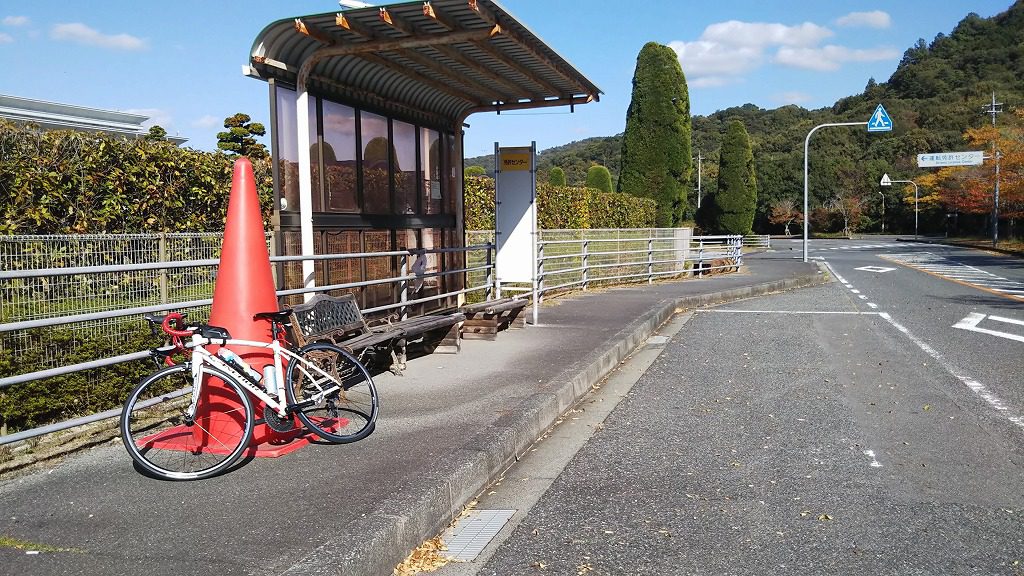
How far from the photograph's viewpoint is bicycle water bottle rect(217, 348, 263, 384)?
4949mm

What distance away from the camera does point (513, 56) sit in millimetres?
9242

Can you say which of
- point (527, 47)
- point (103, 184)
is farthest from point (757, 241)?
point (103, 184)

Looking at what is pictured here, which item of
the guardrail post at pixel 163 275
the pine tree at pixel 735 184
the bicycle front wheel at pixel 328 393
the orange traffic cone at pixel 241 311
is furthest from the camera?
the pine tree at pixel 735 184

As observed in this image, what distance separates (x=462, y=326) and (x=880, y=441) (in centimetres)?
555

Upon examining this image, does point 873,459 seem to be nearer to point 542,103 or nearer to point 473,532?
point 473,532

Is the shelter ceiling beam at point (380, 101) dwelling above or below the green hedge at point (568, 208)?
Result: above

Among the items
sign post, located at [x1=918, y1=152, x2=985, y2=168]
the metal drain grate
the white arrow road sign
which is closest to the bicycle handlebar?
the metal drain grate

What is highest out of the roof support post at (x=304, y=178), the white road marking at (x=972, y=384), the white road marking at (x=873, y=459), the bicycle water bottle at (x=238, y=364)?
the roof support post at (x=304, y=178)

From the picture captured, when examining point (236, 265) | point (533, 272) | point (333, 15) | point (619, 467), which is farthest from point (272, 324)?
point (533, 272)

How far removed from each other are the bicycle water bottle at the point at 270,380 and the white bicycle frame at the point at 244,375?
2cm

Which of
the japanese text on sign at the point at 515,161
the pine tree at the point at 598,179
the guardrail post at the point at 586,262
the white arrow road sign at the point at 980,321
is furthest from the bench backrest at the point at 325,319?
the pine tree at the point at 598,179

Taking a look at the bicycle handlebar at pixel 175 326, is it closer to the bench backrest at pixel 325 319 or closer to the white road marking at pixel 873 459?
the bench backrest at pixel 325 319

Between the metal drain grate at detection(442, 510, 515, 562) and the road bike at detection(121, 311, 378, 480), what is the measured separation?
134 centimetres

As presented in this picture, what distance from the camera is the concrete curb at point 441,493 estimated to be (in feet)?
11.4
